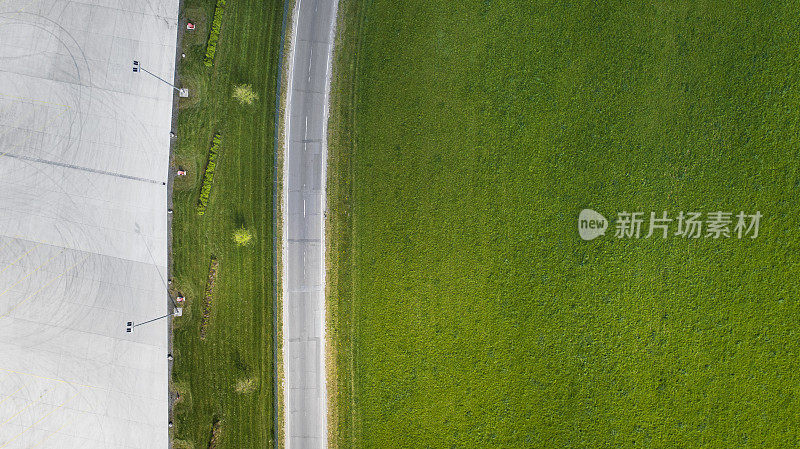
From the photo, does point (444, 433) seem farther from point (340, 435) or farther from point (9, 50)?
point (9, 50)

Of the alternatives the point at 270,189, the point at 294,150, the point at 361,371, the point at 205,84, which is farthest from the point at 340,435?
the point at 205,84

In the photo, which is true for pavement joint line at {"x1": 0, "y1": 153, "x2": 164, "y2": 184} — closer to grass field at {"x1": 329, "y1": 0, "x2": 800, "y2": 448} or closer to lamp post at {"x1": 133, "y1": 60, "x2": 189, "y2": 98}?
lamp post at {"x1": 133, "y1": 60, "x2": 189, "y2": 98}

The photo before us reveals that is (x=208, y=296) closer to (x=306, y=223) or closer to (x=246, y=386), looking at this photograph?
(x=246, y=386)

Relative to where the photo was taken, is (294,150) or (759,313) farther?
(294,150)

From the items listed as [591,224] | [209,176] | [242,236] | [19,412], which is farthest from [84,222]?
[591,224]

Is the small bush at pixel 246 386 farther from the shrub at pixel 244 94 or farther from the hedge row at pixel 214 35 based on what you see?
the hedge row at pixel 214 35

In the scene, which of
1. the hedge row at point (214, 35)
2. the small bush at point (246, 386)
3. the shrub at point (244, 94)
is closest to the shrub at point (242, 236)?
the shrub at point (244, 94)
